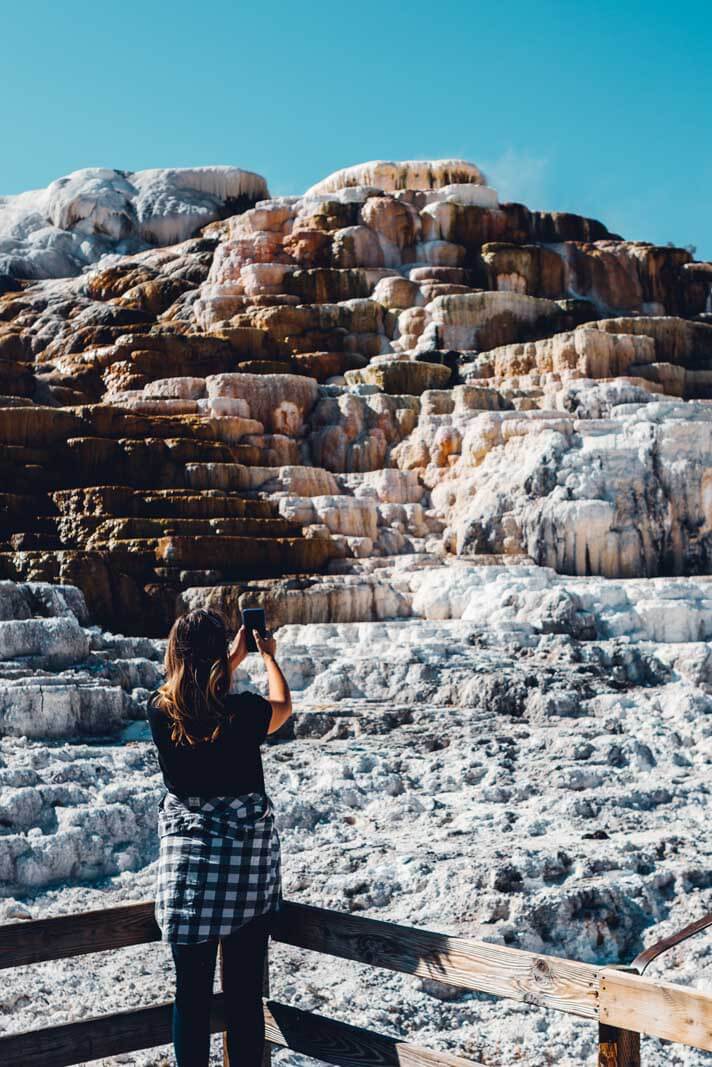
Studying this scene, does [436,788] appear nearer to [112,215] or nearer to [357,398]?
[357,398]

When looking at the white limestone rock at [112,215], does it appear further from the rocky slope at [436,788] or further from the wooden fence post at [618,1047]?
the wooden fence post at [618,1047]

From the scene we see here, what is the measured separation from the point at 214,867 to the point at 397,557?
40.3ft

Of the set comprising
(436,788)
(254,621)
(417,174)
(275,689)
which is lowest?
(436,788)

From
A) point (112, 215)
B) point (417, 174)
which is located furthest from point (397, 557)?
point (112, 215)

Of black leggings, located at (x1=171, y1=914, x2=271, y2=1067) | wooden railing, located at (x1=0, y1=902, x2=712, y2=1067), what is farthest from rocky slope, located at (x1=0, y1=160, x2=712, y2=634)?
black leggings, located at (x1=171, y1=914, x2=271, y2=1067)

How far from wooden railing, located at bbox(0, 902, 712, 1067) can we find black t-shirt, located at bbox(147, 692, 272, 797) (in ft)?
1.52

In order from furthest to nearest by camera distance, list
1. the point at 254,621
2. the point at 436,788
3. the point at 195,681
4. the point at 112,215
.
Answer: the point at 112,215
the point at 436,788
the point at 254,621
the point at 195,681

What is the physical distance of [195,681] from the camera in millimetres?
2352

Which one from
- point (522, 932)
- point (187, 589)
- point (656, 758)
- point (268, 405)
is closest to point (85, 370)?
point (268, 405)

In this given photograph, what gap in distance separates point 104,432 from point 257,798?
48.0 feet

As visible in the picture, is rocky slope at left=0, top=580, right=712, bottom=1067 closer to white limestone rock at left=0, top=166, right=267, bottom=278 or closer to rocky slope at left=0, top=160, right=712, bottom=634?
rocky slope at left=0, top=160, right=712, bottom=634

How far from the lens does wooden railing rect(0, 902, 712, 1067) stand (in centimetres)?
225

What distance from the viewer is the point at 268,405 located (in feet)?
64.1

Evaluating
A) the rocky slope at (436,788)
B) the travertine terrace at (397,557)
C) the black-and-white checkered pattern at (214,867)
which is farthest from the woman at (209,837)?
the travertine terrace at (397,557)
